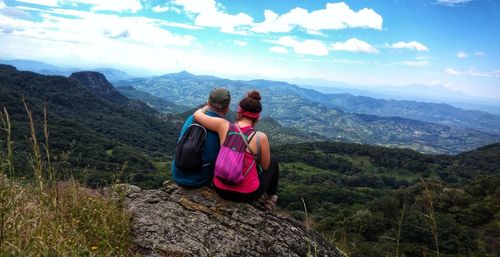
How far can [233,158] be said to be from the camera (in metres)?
5.32

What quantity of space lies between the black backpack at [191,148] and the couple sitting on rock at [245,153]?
12 centimetres

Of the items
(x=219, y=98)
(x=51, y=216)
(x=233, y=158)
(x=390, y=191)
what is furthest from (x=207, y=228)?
(x=390, y=191)

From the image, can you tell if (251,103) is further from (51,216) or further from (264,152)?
(51,216)

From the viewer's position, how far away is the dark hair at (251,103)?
5.68 metres

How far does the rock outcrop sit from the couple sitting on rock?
0.66 feet

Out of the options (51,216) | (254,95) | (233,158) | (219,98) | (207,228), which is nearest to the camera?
(51,216)

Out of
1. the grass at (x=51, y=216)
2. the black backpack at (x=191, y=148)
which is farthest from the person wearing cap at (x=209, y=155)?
the grass at (x=51, y=216)

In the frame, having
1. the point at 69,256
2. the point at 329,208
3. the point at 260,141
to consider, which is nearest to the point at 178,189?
the point at 260,141

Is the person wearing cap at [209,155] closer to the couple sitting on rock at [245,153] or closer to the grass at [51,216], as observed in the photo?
the couple sitting on rock at [245,153]

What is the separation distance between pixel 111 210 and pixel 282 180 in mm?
116607

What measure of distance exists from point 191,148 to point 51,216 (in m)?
2.46

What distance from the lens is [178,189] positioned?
5.93 m

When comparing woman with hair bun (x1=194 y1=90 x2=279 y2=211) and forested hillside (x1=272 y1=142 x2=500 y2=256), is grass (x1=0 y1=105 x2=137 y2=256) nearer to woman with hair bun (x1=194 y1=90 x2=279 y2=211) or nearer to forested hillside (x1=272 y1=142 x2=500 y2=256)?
woman with hair bun (x1=194 y1=90 x2=279 y2=211)

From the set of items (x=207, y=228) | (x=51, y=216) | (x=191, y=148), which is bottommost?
(x=207, y=228)
